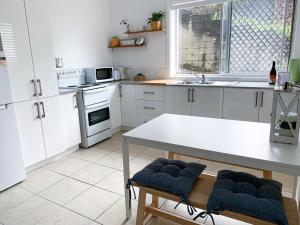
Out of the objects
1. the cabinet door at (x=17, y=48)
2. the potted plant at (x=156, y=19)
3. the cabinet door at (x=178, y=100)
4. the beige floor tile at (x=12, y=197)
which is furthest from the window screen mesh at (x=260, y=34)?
the beige floor tile at (x=12, y=197)

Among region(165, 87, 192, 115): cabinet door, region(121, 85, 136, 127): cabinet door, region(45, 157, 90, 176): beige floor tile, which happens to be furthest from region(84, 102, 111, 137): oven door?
region(165, 87, 192, 115): cabinet door

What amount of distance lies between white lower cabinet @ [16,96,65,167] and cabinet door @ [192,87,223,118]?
1941 millimetres

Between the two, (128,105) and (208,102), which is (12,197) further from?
(208,102)

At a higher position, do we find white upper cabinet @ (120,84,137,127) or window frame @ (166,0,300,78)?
window frame @ (166,0,300,78)

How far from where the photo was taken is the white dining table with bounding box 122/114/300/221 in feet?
4.17

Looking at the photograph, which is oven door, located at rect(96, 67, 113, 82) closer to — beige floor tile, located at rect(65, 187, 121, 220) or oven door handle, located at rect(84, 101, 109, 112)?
oven door handle, located at rect(84, 101, 109, 112)

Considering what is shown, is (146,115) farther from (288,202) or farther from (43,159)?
(288,202)

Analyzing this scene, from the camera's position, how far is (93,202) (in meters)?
2.23

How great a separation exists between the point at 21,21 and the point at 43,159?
65.3 inches

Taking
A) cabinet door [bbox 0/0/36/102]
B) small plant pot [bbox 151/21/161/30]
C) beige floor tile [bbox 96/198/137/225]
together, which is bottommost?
beige floor tile [bbox 96/198/137/225]

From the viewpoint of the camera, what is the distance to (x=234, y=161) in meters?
1.35

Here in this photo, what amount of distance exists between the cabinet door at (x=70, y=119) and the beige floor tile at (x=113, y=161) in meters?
0.56

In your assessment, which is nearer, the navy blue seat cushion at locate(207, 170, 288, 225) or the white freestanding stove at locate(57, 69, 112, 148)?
the navy blue seat cushion at locate(207, 170, 288, 225)

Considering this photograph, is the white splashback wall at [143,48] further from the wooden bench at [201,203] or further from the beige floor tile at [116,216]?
the wooden bench at [201,203]
